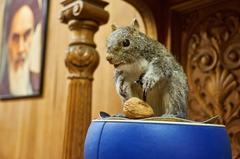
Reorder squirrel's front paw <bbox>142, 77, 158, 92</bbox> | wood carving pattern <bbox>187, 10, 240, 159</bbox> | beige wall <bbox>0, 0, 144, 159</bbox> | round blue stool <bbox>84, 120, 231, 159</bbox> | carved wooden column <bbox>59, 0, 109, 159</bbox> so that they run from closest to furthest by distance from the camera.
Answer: round blue stool <bbox>84, 120, 231, 159</bbox> < squirrel's front paw <bbox>142, 77, 158, 92</bbox> < carved wooden column <bbox>59, 0, 109, 159</bbox> < wood carving pattern <bbox>187, 10, 240, 159</bbox> < beige wall <bbox>0, 0, 144, 159</bbox>

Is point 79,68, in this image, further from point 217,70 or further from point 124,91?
point 217,70

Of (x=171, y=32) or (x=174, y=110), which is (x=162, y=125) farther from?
(x=171, y=32)

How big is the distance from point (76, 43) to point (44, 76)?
91 cm

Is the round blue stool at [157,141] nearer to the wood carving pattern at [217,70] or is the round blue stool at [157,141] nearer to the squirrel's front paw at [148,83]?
the squirrel's front paw at [148,83]

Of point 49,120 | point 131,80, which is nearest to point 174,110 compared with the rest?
point 131,80

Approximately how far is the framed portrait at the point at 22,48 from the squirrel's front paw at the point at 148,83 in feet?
4.10

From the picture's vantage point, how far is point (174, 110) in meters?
0.56

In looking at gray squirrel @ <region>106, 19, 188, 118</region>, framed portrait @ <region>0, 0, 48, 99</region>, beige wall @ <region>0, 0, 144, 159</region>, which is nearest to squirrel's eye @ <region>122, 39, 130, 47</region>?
gray squirrel @ <region>106, 19, 188, 118</region>

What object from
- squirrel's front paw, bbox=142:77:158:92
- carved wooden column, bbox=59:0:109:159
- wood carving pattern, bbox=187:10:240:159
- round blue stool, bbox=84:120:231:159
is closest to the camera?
round blue stool, bbox=84:120:231:159

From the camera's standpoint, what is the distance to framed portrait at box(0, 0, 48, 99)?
5.83ft

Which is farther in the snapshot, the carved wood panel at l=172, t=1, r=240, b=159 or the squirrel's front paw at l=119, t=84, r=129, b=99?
the carved wood panel at l=172, t=1, r=240, b=159

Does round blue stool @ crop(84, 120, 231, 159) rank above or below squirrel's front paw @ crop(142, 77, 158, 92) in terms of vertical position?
below

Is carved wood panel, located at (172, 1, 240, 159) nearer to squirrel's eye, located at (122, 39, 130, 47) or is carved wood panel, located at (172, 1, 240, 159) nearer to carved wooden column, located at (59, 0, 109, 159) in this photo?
carved wooden column, located at (59, 0, 109, 159)

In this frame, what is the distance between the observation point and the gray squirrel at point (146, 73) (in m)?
0.56
